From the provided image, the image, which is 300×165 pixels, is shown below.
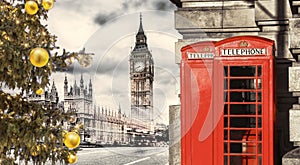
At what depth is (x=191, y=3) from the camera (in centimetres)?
959

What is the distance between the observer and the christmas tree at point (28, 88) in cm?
609

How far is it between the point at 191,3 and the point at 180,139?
200cm

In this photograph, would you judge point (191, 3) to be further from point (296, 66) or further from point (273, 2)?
point (296, 66)

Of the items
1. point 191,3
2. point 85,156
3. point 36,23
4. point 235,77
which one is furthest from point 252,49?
point 85,156

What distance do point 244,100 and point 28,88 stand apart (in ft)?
10.5

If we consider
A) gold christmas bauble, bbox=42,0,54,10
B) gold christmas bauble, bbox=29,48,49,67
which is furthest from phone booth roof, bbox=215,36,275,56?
gold christmas bauble, bbox=29,48,49,67

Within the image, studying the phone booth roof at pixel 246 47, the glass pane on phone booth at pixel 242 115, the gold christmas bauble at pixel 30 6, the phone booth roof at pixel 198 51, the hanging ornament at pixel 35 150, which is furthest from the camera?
the phone booth roof at pixel 198 51

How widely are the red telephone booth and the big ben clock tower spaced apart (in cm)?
→ 51

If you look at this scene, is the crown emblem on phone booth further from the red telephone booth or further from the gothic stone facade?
the gothic stone facade

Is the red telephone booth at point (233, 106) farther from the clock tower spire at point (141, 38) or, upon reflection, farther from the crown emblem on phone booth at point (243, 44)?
the clock tower spire at point (141, 38)

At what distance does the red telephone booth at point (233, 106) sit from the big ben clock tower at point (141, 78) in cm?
51

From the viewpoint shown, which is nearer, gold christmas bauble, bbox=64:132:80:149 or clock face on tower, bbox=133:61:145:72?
gold christmas bauble, bbox=64:132:80:149

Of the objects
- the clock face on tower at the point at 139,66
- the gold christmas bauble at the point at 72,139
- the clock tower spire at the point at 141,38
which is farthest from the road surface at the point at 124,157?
the gold christmas bauble at the point at 72,139

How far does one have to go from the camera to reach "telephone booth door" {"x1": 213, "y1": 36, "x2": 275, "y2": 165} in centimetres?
819
